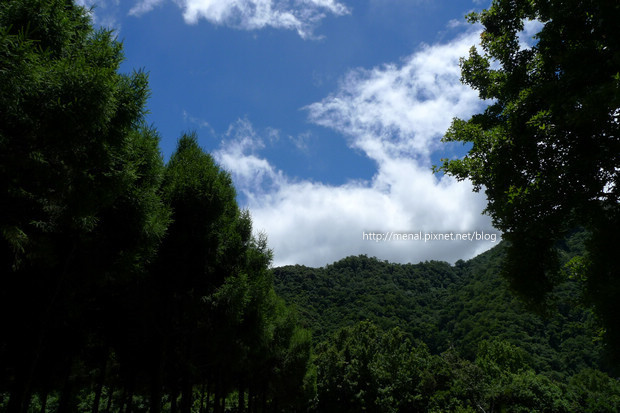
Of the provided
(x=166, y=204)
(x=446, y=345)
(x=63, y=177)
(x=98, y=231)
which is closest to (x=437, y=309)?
(x=446, y=345)

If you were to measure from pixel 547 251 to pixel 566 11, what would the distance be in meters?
5.24

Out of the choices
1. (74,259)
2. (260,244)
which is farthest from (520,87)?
(260,244)

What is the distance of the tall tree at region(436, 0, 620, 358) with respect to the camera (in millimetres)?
6496

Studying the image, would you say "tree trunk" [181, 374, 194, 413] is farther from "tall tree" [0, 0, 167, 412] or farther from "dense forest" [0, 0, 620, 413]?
"tall tree" [0, 0, 167, 412]

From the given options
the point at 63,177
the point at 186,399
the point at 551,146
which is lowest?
the point at 186,399

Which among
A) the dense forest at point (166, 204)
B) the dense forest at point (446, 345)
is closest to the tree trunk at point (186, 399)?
the dense forest at point (166, 204)

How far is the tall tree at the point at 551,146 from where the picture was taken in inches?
256

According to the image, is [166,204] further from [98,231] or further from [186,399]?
[186,399]

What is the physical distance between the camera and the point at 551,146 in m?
7.48

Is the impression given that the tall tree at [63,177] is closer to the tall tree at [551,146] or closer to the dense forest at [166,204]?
the dense forest at [166,204]

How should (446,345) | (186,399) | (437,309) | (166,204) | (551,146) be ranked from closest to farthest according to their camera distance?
(551,146)
(166,204)
(186,399)
(446,345)
(437,309)

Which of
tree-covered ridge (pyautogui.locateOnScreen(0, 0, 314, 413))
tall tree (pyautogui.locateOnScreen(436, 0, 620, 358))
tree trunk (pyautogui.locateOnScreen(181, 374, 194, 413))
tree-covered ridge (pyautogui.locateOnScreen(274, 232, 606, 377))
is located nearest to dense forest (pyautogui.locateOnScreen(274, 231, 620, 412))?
tree-covered ridge (pyautogui.locateOnScreen(274, 232, 606, 377))

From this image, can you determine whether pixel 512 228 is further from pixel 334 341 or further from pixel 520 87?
pixel 334 341

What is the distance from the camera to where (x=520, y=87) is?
327 inches
